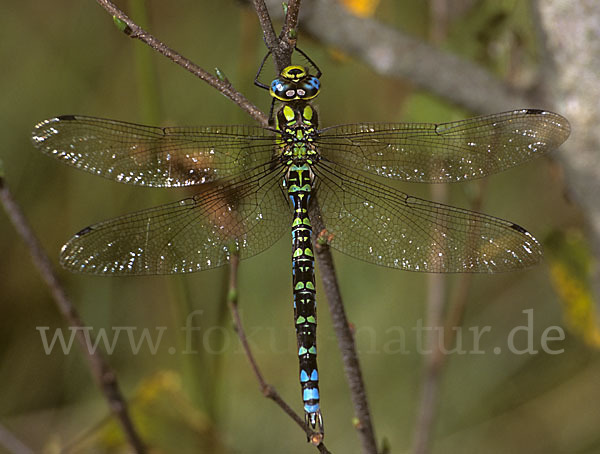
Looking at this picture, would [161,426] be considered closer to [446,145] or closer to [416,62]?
[446,145]

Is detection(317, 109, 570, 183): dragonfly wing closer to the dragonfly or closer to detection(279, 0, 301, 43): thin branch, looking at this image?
the dragonfly

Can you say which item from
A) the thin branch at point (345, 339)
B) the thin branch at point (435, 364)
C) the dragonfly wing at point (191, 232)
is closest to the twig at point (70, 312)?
the dragonfly wing at point (191, 232)

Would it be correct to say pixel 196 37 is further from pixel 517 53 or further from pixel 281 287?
pixel 517 53

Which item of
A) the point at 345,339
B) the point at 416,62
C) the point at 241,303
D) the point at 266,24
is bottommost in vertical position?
the point at 345,339

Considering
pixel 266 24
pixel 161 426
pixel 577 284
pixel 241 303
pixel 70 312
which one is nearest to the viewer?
pixel 266 24

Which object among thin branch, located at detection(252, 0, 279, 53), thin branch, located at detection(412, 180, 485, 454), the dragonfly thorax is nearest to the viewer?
thin branch, located at detection(252, 0, 279, 53)

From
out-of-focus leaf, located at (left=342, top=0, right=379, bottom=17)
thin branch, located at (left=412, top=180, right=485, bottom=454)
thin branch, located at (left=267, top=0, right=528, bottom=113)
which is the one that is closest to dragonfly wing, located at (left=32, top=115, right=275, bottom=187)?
thin branch, located at (left=267, top=0, right=528, bottom=113)

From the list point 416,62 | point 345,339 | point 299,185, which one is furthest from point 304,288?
point 416,62
